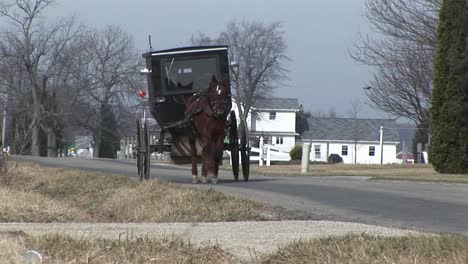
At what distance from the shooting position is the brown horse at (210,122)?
16.8 meters

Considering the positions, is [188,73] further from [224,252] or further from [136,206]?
[224,252]

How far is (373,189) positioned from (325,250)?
36.1 feet

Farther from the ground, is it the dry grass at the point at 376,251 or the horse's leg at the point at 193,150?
the horse's leg at the point at 193,150

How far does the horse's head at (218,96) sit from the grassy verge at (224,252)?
881 cm

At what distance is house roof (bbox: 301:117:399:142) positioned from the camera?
3585 inches

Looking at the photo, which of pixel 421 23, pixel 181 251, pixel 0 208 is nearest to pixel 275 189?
pixel 0 208

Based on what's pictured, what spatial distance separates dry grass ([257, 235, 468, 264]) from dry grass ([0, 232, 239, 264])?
58cm

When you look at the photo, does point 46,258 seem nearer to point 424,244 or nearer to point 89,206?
point 424,244

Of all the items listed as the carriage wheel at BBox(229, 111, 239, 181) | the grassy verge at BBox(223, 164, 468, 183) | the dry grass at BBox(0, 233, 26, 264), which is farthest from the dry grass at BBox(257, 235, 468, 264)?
the grassy verge at BBox(223, 164, 468, 183)

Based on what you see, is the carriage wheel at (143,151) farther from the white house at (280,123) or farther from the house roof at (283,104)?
the white house at (280,123)

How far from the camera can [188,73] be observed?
741 inches

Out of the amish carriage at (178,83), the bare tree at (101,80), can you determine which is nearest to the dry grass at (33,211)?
the amish carriage at (178,83)

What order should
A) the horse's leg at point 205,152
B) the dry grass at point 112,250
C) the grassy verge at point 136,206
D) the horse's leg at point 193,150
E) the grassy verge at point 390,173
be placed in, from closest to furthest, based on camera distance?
the dry grass at point 112,250, the grassy verge at point 136,206, the horse's leg at point 205,152, the horse's leg at point 193,150, the grassy verge at point 390,173

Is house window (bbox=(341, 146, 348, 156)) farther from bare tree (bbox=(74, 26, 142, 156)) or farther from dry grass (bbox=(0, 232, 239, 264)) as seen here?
dry grass (bbox=(0, 232, 239, 264))
